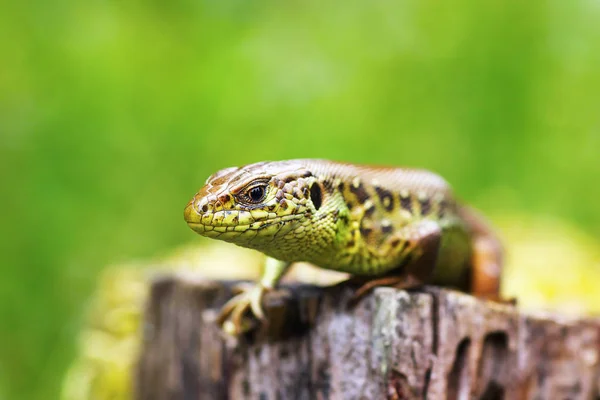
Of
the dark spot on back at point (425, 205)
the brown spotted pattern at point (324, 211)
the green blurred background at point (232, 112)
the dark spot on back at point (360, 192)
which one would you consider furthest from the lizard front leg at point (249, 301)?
the green blurred background at point (232, 112)

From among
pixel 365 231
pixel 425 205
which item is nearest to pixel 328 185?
pixel 365 231

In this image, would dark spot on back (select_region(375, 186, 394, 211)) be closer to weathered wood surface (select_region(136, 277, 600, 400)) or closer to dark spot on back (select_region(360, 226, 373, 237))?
dark spot on back (select_region(360, 226, 373, 237))

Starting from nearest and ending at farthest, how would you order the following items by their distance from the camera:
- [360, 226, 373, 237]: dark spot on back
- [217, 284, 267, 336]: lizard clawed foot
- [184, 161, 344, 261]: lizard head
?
[184, 161, 344, 261]: lizard head < [360, 226, 373, 237]: dark spot on back < [217, 284, 267, 336]: lizard clawed foot

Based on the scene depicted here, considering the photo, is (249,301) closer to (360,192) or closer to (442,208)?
(360,192)

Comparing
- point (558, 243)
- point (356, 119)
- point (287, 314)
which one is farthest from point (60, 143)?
point (558, 243)

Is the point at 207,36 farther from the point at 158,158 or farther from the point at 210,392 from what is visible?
the point at 210,392

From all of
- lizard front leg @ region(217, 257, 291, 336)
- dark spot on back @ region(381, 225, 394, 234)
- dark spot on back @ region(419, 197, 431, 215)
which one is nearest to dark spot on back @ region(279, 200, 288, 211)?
dark spot on back @ region(381, 225, 394, 234)
